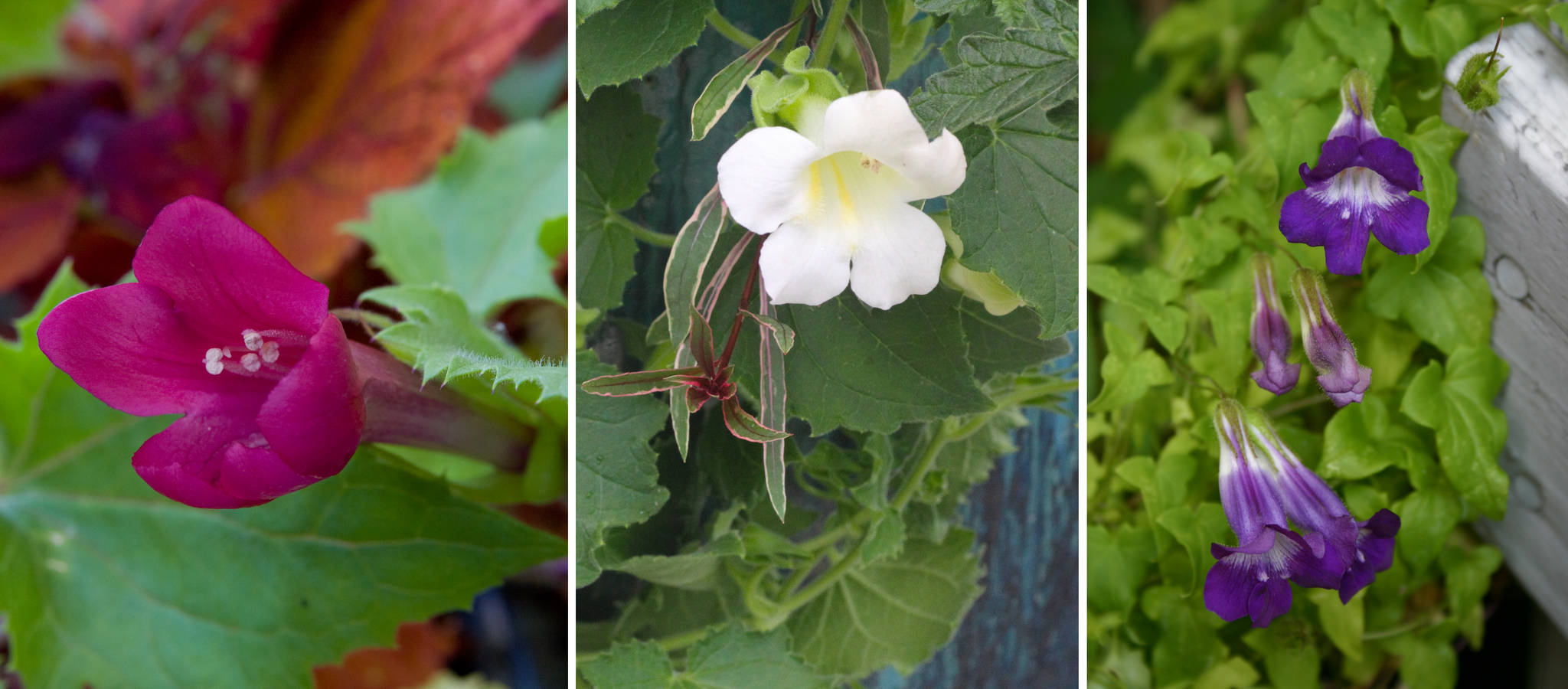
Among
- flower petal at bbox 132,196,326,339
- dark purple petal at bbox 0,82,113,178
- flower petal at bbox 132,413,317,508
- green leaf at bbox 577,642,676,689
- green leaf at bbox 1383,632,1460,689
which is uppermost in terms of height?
dark purple petal at bbox 0,82,113,178

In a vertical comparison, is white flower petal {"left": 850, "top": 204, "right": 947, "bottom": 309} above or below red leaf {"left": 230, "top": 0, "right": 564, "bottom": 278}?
below

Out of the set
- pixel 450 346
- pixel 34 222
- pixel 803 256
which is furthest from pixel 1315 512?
pixel 34 222

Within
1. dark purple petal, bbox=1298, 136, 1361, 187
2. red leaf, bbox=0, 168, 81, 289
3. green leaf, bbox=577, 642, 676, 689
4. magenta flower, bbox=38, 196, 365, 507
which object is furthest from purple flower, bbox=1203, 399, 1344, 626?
red leaf, bbox=0, 168, 81, 289

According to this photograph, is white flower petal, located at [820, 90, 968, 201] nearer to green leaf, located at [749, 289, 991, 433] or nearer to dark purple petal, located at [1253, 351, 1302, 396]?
green leaf, located at [749, 289, 991, 433]

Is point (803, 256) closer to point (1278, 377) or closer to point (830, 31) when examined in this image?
point (830, 31)

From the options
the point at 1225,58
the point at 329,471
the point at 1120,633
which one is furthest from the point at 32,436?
the point at 1225,58

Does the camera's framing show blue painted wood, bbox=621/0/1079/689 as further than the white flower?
Yes

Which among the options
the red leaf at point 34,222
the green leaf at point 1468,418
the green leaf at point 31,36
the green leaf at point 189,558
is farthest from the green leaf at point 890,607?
the green leaf at point 31,36

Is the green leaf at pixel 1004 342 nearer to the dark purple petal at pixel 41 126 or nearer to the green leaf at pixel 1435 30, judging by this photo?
the green leaf at pixel 1435 30
